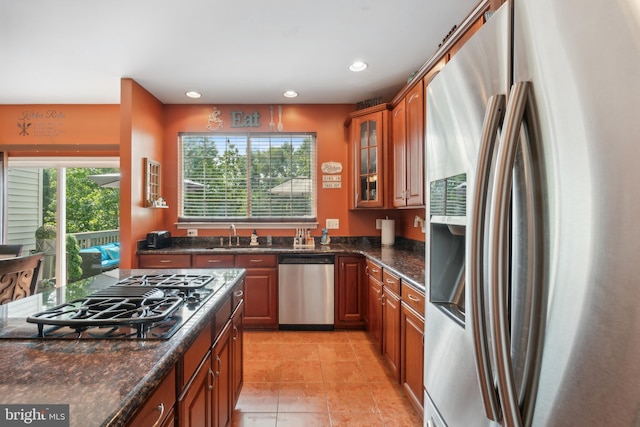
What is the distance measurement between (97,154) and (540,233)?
4915 millimetres

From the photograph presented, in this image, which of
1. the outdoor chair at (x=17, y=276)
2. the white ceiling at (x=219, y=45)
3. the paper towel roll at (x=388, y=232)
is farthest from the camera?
the paper towel roll at (x=388, y=232)

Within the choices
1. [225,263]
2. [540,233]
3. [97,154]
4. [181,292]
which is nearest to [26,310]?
[181,292]

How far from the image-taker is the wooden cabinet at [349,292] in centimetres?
335

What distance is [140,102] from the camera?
10.9ft

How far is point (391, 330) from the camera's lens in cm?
231

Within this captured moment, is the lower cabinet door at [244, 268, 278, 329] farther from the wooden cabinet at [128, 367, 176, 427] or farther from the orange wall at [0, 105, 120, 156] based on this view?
the orange wall at [0, 105, 120, 156]

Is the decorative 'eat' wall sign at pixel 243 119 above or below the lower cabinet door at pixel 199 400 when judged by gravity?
above

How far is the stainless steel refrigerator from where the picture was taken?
452 millimetres

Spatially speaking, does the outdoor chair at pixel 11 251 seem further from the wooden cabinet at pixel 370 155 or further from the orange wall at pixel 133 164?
the wooden cabinet at pixel 370 155

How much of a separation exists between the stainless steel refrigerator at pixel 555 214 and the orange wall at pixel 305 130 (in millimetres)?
3111

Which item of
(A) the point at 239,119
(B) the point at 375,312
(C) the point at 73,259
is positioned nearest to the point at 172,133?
(A) the point at 239,119

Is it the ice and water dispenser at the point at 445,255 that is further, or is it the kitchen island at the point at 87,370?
the ice and water dispenser at the point at 445,255

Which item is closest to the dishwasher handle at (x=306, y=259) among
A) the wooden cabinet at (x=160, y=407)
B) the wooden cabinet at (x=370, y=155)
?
the wooden cabinet at (x=370, y=155)

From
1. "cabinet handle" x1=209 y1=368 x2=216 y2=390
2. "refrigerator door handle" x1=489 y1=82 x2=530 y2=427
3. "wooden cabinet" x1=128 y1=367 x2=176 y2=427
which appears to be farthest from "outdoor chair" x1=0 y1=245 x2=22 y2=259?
"refrigerator door handle" x1=489 y1=82 x2=530 y2=427
